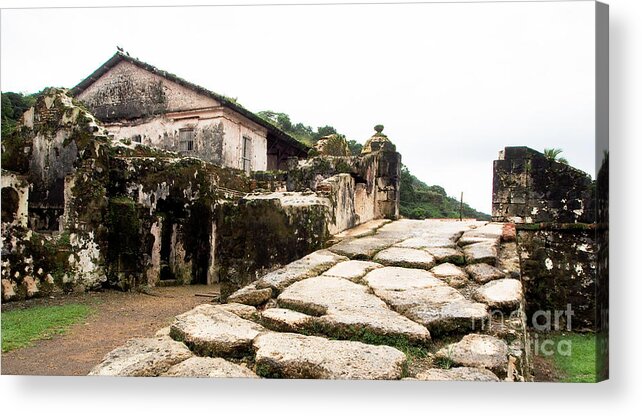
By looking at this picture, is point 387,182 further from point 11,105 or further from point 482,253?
point 11,105

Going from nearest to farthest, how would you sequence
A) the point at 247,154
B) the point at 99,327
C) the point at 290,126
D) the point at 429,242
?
1. the point at 429,242
2. the point at 99,327
3. the point at 247,154
4. the point at 290,126

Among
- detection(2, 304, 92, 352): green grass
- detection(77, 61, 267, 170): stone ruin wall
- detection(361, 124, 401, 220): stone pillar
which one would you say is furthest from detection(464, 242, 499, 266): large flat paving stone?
detection(77, 61, 267, 170): stone ruin wall

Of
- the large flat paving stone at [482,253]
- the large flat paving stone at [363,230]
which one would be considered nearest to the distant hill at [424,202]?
the large flat paving stone at [363,230]

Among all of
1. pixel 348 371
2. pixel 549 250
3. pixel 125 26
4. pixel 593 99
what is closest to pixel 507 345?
pixel 348 371

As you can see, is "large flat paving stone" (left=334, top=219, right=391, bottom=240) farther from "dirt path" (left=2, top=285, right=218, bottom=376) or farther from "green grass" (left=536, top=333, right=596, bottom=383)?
"dirt path" (left=2, top=285, right=218, bottom=376)

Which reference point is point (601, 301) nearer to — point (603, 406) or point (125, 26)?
point (603, 406)

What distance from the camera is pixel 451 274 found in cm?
304

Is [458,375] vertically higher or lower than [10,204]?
lower

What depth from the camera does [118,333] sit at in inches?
182

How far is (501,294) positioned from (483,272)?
394 mm

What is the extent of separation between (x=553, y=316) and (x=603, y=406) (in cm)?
144

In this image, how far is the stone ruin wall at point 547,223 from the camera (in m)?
4.45

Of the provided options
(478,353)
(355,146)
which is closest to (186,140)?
(355,146)

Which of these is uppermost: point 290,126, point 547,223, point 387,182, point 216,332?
point 290,126
